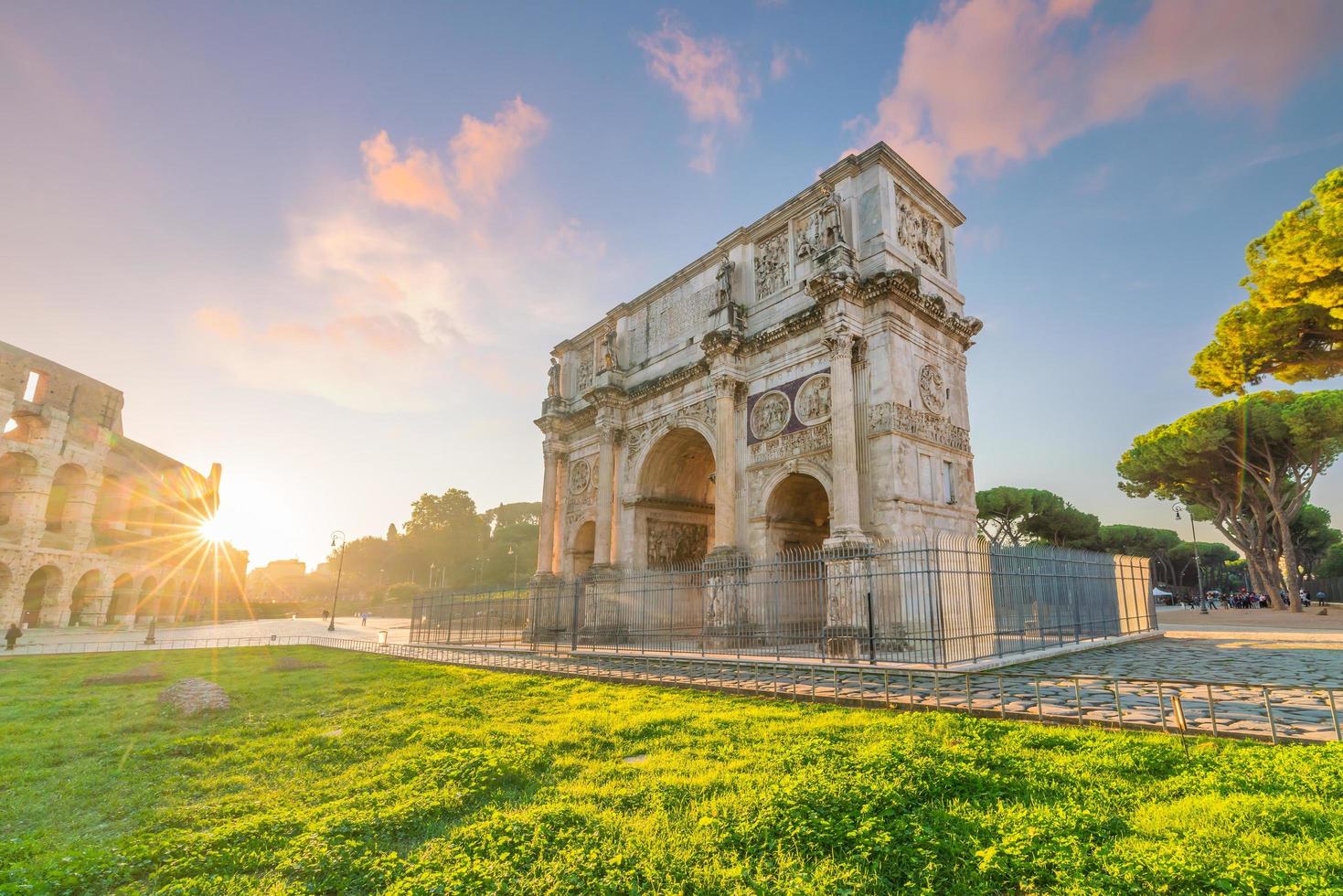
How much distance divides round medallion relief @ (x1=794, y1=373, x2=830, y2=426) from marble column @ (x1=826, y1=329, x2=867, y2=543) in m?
0.87

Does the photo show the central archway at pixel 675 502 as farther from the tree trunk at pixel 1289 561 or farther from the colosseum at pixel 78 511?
the colosseum at pixel 78 511

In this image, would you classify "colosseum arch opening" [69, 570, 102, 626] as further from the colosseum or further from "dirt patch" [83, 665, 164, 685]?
"dirt patch" [83, 665, 164, 685]

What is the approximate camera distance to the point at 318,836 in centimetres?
406

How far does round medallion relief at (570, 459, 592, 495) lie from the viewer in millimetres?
26875

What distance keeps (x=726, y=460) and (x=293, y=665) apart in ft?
42.1

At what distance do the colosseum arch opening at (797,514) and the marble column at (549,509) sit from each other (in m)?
11.6

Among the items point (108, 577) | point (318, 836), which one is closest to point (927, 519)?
point (318, 836)

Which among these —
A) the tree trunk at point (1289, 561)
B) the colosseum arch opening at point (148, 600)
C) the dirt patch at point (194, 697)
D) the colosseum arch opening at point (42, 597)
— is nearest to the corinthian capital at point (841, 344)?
the dirt patch at point (194, 697)

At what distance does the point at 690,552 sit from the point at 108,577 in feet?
128

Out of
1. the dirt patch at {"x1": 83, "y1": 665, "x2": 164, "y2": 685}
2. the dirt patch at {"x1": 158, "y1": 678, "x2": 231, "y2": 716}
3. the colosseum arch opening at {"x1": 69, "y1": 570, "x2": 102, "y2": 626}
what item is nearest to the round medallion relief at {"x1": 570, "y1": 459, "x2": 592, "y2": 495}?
the dirt patch at {"x1": 83, "y1": 665, "x2": 164, "y2": 685}

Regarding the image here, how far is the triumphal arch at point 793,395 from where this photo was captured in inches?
645

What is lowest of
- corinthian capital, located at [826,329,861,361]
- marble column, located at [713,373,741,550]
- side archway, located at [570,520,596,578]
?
side archway, located at [570,520,596,578]

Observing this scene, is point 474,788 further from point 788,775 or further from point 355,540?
point 355,540

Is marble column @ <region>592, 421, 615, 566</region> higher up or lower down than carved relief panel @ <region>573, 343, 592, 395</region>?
lower down
